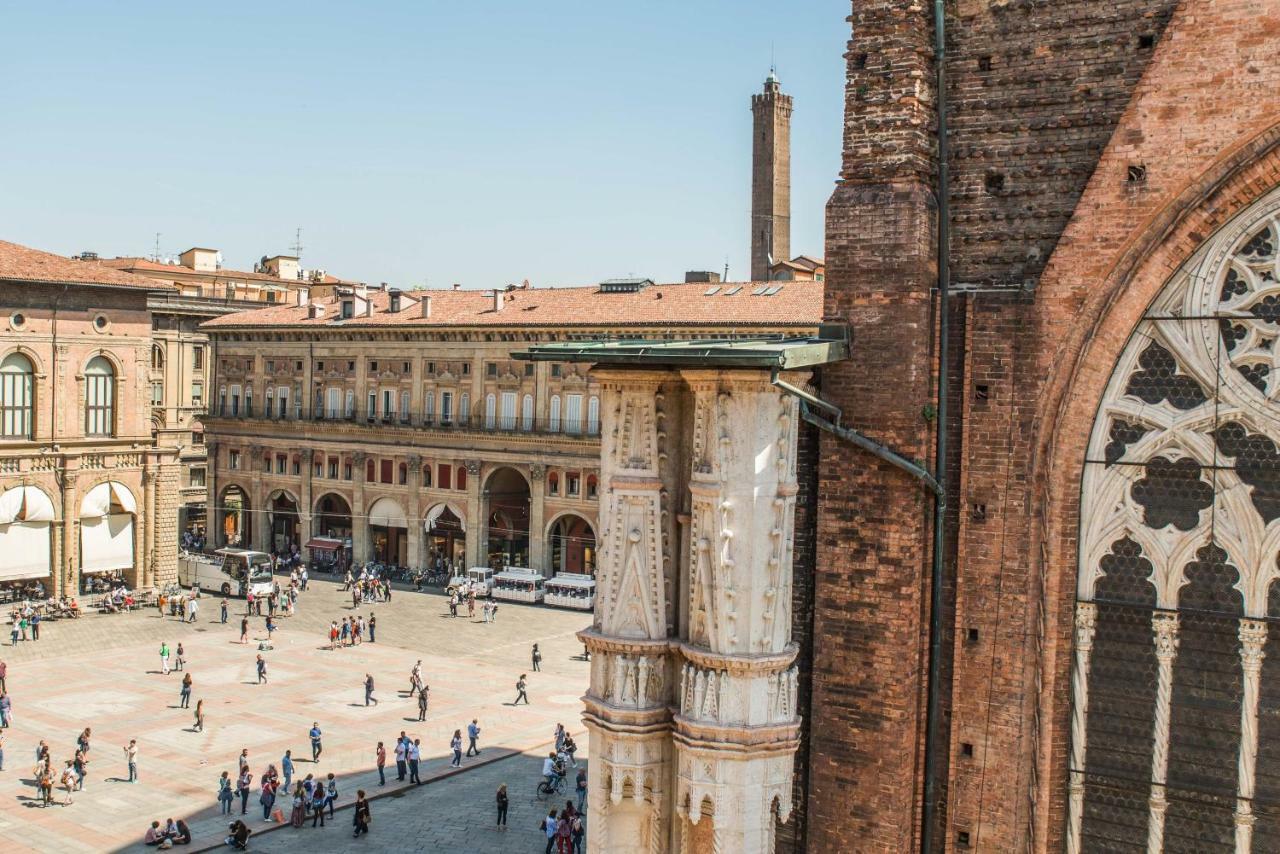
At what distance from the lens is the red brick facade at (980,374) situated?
11.2 m

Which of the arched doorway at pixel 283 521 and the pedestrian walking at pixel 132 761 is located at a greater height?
the arched doorway at pixel 283 521

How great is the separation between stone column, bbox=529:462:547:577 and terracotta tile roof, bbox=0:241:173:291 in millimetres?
18951

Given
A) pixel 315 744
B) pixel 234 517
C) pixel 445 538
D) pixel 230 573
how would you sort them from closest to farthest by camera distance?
pixel 315 744 → pixel 230 573 → pixel 445 538 → pixel 234 517

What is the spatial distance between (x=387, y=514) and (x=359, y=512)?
1.81 meters

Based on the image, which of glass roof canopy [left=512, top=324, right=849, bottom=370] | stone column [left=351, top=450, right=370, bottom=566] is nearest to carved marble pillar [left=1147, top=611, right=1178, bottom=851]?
glass roof canopy [left=512, top=324, right=849, bottom=370]

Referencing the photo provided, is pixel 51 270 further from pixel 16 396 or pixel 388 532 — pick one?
pixel 388 532

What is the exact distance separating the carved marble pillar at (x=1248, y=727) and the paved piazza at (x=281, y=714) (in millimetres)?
18484

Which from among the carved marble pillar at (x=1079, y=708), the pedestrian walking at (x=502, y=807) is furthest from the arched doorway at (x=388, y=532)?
the carved marble pillar at (x=1079, y=708)

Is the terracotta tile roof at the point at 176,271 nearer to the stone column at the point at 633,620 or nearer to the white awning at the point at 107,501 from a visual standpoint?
the white awning at the point at 107,501

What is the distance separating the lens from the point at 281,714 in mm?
36500

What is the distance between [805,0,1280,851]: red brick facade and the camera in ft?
36.9

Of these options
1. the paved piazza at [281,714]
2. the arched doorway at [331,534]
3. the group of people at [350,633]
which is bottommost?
the paved piazza at [281,714]

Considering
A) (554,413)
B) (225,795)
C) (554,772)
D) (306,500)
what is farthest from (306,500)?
(554,772)

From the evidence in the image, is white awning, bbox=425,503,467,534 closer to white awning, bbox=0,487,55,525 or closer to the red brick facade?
white awning, bbox=0,487,55,525
